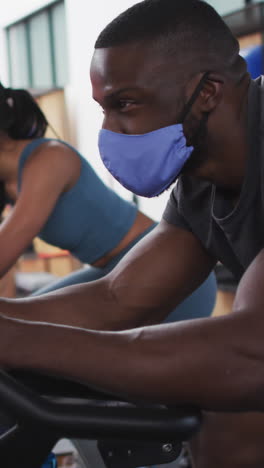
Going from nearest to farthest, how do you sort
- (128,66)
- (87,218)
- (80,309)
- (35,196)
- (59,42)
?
(128,66) → (80,309) → (35,196) → (87,218) → (59,42)

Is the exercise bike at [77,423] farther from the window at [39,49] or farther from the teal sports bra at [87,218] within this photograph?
the window at [39,49]

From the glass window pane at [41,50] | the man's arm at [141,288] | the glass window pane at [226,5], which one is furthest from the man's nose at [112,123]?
the glass window pane at [41,50]

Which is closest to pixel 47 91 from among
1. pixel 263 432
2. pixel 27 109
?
pixel 27 109


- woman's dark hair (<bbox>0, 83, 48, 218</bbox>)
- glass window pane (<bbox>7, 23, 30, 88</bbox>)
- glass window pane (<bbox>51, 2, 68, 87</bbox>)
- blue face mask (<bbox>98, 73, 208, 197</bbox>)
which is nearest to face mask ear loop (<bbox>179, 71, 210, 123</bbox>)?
blue face mask (<bbox>98, 73, 208, 197</bbox>)

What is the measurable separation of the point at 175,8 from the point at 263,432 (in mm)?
597

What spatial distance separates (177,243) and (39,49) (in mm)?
5917

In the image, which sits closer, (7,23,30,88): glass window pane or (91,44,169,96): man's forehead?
(91,44,169,96): man's forehead

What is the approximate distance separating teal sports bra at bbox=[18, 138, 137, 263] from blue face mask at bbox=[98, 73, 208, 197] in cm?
67

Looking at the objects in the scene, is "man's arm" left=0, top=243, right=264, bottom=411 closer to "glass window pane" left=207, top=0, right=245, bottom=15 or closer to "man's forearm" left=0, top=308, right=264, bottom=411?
"man's forearm" left=0, top=308, right=264, bottom=411

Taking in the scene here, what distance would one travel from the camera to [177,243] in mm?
1097

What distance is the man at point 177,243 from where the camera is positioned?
0.65m

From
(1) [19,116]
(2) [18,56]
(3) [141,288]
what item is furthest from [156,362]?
(2) [18,56]

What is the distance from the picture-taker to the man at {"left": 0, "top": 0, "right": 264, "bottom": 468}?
25.8 inches

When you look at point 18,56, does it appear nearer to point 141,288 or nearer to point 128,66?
point 141,288
